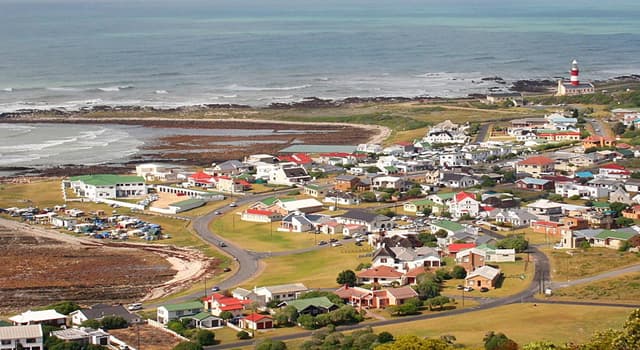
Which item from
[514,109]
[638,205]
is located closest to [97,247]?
[638,205]

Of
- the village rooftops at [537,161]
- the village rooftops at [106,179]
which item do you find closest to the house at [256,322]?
the village rooftops at [106,179]

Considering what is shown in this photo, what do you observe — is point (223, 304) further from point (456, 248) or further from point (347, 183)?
point (347, 183)

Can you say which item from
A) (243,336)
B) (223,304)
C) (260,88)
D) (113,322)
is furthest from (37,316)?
(260,88)

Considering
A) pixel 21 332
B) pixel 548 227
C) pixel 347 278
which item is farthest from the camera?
pixel 548 227

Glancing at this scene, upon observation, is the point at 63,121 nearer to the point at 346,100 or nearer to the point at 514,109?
the point at 346,100

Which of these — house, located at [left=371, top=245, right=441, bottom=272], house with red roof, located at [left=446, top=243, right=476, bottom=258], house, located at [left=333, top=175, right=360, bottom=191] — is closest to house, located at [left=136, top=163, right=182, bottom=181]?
house, located at [left=333, top=175, right=360, bottom=191]

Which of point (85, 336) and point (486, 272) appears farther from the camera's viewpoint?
point (486, 272)
